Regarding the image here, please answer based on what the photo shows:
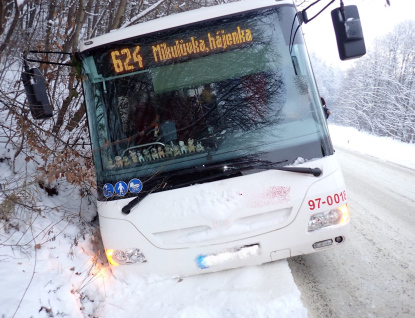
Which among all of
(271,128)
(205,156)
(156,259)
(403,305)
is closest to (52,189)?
(156,259)

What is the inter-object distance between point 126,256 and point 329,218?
79.8 inches

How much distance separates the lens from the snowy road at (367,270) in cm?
296

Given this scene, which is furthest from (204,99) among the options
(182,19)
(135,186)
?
(135,186)

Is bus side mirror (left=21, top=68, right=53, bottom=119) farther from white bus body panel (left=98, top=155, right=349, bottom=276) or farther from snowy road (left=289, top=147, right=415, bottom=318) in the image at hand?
snowy road (left=289, top=147, right=415, bottom=318)

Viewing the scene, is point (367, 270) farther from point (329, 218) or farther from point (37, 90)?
point (37, 90)

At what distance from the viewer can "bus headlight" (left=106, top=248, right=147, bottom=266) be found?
3334mm

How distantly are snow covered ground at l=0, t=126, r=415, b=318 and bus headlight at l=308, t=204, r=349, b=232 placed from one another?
1.87ft

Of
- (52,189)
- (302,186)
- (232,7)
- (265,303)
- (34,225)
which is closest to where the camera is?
(265,303)

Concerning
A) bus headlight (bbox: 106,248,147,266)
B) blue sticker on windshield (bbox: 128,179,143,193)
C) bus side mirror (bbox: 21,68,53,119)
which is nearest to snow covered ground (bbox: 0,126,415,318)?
bus headlight (bbox: 106,248,147,266)

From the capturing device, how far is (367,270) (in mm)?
3590

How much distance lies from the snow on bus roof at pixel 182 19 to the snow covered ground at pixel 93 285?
7.39 ft

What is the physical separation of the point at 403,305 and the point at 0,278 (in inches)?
145

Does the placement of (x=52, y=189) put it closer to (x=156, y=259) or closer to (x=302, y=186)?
(x=156, y=259)

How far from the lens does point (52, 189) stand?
17.1 ft
